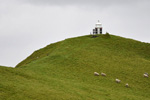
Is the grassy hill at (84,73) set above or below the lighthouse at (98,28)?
below

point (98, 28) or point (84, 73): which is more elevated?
point (98, 28)

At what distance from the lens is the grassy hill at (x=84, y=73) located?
3778 cm

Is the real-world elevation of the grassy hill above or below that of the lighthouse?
below

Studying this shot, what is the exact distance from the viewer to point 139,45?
75.8m

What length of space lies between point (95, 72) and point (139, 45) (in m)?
27.2

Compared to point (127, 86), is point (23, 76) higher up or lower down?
higher up

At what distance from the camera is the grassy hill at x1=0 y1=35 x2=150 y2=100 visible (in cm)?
3778

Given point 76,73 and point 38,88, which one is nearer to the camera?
point 38,88

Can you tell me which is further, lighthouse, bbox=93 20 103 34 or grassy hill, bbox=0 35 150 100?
lighthouse, bbox=93 20 103 34

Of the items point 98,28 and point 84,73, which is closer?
point 84,73

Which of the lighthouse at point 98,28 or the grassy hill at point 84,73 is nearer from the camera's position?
the grassy hill at point 84,73

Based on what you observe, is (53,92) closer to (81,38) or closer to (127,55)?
(127,55)

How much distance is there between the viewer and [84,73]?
52.8m

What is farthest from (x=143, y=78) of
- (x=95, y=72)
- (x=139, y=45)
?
(x=139, y=45)
